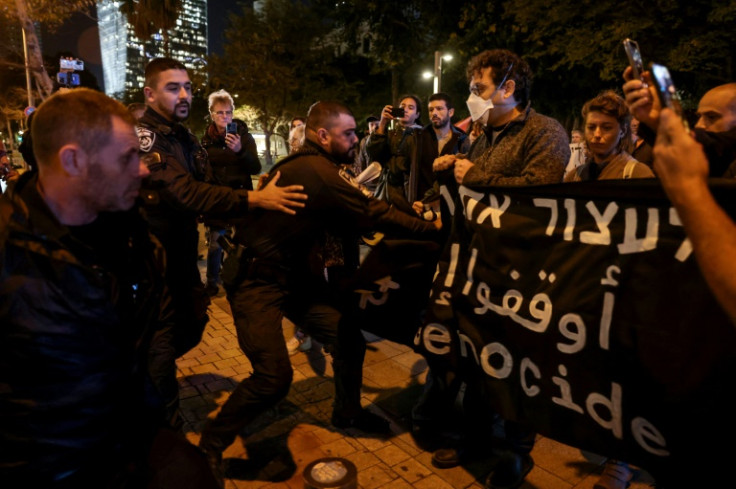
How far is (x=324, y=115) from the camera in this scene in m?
3.41

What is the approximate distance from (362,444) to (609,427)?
182 cm

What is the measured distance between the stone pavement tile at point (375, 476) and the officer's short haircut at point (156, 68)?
3.07 meters

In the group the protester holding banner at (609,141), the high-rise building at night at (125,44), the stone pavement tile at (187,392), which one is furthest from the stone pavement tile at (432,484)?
the high-rise building at night at (125,44)

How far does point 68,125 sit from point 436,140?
192 inches

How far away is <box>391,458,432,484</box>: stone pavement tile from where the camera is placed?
10.7 feet

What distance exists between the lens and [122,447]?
1849mm

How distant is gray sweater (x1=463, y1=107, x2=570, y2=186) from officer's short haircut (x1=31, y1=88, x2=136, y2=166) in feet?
6.16

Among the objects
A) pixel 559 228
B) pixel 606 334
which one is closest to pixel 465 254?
pixel 559 228

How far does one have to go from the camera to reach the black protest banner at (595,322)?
77.5 inches

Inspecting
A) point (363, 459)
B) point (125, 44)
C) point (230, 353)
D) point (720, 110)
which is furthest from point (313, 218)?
point (125, 44)

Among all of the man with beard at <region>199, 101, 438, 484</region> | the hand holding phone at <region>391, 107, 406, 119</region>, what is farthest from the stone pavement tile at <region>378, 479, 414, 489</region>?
the hand holding phone at <region>391, 107, 406, 119</region>

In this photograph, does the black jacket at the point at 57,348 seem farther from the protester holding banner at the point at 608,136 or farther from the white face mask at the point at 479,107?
the protester holding banner at the point at 608,136

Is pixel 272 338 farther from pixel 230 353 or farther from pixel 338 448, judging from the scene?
pixel 230 353

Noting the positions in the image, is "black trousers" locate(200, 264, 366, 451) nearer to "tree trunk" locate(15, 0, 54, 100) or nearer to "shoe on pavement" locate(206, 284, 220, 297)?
"shoe on pavement" locate(206, 284, 220, 297)
